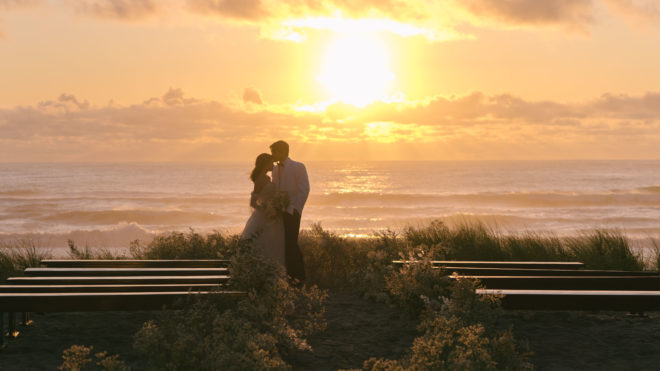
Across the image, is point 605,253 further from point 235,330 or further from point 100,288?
point 100,288

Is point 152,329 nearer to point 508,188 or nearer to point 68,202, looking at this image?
point 68,202

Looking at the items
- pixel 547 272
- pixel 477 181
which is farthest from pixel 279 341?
pixel 477 181

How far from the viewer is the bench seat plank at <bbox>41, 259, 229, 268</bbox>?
7059mm

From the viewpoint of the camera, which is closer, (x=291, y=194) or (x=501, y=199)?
(x=291, y=194)

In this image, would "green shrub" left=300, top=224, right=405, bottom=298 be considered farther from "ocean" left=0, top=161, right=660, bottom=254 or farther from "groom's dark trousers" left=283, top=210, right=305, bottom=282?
"ocean" left=0, top=161, right=660, bottom=254

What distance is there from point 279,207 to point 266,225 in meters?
0.33

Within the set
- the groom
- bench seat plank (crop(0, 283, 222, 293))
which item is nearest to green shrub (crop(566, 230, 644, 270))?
the groom

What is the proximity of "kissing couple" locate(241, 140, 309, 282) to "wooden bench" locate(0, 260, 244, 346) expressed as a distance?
3.18 feet

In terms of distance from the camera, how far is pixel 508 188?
6406 cm

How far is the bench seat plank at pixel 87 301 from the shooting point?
493 centimetres

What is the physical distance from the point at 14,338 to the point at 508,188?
2468 inches

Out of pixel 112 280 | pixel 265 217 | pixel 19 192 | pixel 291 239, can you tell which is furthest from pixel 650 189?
pixel 112 280

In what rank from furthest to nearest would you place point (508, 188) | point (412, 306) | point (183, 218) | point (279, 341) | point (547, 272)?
point (508, 188) < point (183, 218) < point (547, 272) < point (412, 306) < point (279, 341)

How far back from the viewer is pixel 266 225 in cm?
787
